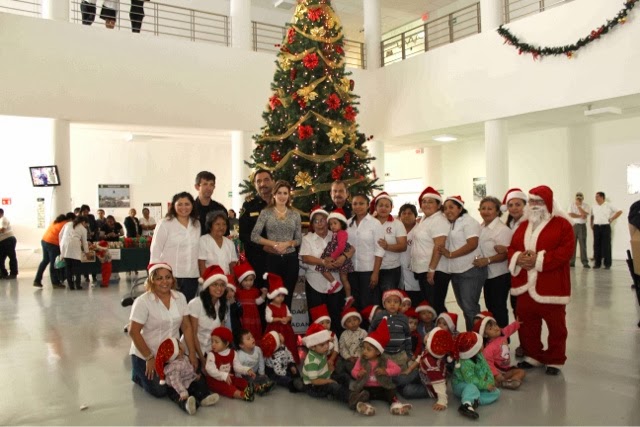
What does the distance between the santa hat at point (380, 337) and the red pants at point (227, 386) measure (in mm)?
1056

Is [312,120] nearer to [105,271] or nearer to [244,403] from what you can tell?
[244,403]

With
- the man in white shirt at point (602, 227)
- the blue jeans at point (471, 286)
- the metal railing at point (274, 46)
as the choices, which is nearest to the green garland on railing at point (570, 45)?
the man in white shirt at point (602, 227)

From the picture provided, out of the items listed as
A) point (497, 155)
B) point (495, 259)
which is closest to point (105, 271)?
point (495, 259)

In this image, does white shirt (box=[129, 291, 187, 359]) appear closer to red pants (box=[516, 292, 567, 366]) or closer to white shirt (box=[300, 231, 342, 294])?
white shirt (box=[300, 231, 342, 294])

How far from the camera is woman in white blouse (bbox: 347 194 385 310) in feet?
16.2

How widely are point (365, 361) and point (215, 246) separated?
1.77 m

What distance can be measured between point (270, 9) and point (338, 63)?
39.3 ft

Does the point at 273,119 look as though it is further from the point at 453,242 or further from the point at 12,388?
the point at 12,388

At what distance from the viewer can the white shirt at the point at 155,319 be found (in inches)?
152

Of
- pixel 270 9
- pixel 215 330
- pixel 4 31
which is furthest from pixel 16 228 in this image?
pixel 215 330

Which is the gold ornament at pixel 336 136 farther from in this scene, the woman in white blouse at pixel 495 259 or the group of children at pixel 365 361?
the group of children at pixel 365 361

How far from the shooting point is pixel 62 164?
11.1 metres

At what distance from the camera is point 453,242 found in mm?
4832

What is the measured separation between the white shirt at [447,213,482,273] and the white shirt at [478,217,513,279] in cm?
12
